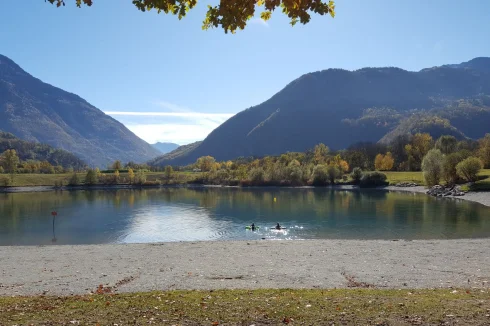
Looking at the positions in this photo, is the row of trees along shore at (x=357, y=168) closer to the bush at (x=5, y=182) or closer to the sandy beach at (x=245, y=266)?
the bush at (x=5, y=182)

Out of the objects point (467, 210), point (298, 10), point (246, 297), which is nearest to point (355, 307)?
point (246, 297)

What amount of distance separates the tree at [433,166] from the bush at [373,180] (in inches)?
1295

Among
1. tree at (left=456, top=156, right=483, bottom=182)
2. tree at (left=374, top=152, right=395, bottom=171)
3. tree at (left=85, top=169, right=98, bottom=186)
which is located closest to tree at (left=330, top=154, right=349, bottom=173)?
tree at (left=374, top=152, right=395, bottom=171)

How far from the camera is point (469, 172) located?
319 ft

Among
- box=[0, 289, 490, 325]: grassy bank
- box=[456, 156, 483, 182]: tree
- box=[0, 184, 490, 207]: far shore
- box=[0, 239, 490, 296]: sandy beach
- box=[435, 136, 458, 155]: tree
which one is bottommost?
box=[0, 184, 490, 207]: far shore

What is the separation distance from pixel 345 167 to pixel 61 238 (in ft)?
483

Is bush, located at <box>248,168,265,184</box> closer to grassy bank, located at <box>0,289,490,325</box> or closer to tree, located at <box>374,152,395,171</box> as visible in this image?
tree, located at <box>374,152,395,171</box>

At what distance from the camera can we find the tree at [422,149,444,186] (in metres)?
103

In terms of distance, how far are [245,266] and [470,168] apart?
91.7m

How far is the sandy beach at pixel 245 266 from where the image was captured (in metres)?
20.3

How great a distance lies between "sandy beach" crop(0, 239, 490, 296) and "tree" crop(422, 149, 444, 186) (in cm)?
7401

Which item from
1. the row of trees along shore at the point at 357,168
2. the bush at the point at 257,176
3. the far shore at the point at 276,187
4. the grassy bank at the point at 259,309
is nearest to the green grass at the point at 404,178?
the row of trees along shore at the point at 357,168

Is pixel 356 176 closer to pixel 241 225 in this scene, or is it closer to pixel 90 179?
pixel 241 225

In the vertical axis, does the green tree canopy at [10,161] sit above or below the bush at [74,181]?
above
